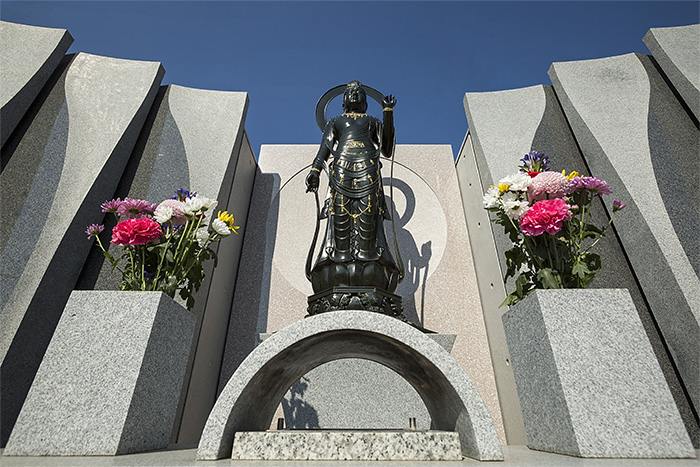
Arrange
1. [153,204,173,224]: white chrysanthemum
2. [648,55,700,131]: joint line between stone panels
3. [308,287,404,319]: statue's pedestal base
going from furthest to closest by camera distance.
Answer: [648,55,700,131]: joint line between stone panels, [308,287,404,319]: statue's pedestal base, [153,204,173,224]: white chrysanthemum

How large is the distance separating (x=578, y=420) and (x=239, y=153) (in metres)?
4.06

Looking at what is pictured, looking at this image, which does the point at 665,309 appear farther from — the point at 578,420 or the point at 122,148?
the point at 122,148

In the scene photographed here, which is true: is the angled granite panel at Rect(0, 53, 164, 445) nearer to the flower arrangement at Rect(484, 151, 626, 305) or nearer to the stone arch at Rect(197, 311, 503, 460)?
the stone arch at Rect(197, 311, 503, 460)

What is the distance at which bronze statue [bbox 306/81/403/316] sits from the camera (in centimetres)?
259

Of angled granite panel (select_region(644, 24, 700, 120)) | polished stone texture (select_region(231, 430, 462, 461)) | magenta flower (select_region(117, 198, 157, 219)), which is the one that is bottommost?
polished stone texture (select_region(231, 430, 462, 461))

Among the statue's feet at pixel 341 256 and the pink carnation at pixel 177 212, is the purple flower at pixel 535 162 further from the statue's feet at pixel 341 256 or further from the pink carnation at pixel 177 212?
the pink carnation at pixel 177 212

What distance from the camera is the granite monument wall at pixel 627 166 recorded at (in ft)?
8.84

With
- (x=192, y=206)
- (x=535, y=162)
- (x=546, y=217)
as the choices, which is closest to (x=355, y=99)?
(x=535, y=162)

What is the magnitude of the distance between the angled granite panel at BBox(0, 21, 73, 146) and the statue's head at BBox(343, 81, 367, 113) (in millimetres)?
3054

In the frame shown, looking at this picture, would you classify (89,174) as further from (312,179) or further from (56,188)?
(312,179)

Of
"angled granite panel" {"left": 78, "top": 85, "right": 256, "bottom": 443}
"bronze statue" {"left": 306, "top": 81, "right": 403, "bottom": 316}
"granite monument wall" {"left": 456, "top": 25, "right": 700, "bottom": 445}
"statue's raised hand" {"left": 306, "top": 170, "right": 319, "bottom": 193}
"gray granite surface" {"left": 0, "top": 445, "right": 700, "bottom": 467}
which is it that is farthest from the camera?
"angled granite panel" {"left": 78, "top": 85, "right": 256, "bottom": 443}

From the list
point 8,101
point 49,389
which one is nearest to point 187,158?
point 8,101

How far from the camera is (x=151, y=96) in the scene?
420 cm

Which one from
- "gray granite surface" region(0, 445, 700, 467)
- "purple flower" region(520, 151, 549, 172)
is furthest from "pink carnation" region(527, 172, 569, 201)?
"gray granite surface" region(0, 445, 700, 467)
